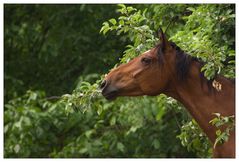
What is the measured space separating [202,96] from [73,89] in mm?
5659

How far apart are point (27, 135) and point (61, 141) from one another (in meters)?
0.94

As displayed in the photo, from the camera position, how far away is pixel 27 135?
10.6m

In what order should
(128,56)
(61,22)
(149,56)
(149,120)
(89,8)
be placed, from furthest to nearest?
1. (61,22)
2. (89,8)
3. (149,120)
4. (128,56)
5. (149,56)

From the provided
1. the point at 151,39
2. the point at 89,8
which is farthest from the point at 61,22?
the point at 151,39

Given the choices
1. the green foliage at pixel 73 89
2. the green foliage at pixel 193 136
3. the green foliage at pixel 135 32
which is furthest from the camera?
the green foliage at pixel 73 89

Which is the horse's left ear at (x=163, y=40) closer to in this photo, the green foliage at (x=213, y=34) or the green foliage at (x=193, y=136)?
the green foliage at (x=213, y=34)

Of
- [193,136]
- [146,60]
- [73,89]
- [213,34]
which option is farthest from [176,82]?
[73,89]

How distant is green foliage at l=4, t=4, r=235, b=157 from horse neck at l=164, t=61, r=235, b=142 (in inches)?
72.1

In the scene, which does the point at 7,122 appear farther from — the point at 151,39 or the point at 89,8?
the point at 151,39

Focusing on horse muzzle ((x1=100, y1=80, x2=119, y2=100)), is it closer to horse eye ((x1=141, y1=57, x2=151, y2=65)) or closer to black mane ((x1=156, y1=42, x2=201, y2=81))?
horse eye ((x1=141, y1=57, x2=151, y2=65))

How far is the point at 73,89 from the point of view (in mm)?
10977

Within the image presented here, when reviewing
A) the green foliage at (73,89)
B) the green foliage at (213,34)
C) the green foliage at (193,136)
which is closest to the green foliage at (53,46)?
the green foliage at (73,89)

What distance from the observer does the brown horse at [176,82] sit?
17.7 feet

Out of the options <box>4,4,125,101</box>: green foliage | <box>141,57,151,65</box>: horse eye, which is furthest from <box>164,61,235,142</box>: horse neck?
<box>4,4,125,101</box>: green foliage
